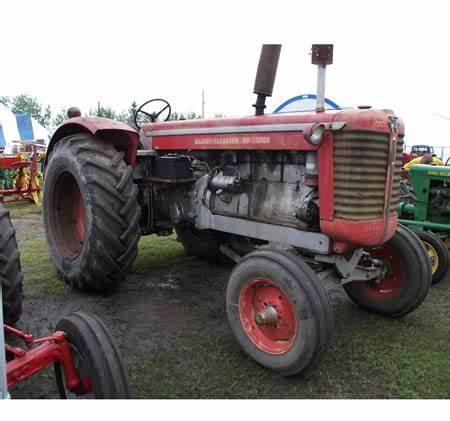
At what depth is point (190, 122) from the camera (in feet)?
12.2

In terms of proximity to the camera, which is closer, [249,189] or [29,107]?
[249,189]

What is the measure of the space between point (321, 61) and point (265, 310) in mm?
1490

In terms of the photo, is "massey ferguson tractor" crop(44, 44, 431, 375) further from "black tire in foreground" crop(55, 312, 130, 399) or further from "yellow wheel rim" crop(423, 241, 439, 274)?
"yellow wheel rim" crop(423, 241, 439, 274)

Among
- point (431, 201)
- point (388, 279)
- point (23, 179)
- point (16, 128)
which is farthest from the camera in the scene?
point (16, 128)

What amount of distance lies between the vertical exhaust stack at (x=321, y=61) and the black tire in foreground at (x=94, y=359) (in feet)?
5.89

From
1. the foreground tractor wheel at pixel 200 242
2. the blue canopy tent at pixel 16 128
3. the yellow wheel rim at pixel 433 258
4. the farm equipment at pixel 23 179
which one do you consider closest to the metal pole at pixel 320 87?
the foreground tractor wheel at pixel 200 242

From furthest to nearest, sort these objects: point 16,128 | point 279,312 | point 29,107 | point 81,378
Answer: point 29,107 → point 16,128 → point 279,312 → point 81,378

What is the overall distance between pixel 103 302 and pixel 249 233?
131 centimetres

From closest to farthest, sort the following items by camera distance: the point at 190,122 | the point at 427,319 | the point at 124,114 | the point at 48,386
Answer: the point at 48,386, the point at 427,319, the point at 190,122, the point at 124,114

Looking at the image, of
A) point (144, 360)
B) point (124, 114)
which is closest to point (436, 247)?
point (144, 360)

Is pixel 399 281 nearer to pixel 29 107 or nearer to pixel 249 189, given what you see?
pixel 249 189

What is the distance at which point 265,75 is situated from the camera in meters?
3.18

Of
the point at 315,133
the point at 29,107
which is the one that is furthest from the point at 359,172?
the point at 29,107

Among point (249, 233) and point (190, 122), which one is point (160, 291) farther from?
point (190, 122)
